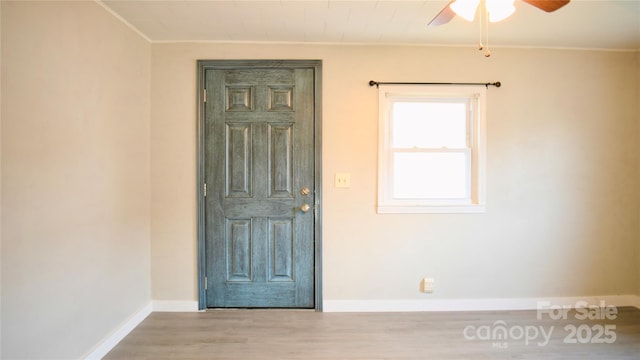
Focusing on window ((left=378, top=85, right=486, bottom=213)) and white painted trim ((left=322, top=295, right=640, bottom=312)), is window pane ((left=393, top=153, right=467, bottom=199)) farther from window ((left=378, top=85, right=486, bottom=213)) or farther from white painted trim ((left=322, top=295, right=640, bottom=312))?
white painted trim ((left=322, top=295, right=640, bottom=312))

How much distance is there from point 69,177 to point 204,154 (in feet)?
3.46

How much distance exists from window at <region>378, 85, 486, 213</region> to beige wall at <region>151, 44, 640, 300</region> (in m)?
0.11

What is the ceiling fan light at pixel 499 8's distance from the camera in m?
1.52

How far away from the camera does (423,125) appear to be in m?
2.85

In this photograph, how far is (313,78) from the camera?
9.11 ft

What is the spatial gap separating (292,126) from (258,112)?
0.32 metres

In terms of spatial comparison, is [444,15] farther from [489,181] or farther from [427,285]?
[427,285]

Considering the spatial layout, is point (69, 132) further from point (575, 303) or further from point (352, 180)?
point (575, 303)

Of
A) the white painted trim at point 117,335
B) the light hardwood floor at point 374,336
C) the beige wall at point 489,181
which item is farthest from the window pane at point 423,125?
the white painted trim at point 117,335

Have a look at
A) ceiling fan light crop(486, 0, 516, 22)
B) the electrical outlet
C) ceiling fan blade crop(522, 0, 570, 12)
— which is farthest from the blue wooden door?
ceiling fan blade crop(522, 0, 570, 12)

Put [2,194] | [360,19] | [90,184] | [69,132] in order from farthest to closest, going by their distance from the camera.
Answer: [360,19] → [90,184] → [69,132] → [2,194]

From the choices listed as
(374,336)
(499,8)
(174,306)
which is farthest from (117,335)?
(499,8)

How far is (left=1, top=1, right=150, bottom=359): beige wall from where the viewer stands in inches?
59.8

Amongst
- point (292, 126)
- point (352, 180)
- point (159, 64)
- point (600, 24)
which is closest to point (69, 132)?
point (159, 64)
